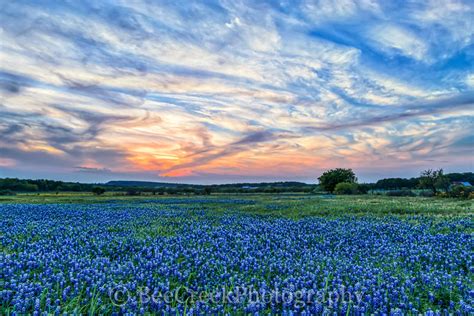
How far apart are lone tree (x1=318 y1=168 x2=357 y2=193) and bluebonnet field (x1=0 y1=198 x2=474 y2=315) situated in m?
101

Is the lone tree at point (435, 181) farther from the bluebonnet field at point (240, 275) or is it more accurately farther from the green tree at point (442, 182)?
the bluebonnet field at point (240, 275)

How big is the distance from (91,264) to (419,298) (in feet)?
21.5

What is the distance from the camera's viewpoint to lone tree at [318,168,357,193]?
108188 mm

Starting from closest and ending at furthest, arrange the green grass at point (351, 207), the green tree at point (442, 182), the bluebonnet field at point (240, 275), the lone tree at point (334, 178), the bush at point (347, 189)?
1. the bluebonnet field at point (240, 275)
2. the green grass at point (351, 207)
3. the green tree at point (442, 182)
4. the bush at point (347, 189)
5. the lone tree at point (334, 178)

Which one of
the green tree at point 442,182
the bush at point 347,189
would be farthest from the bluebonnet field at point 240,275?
the bush at point 347,189

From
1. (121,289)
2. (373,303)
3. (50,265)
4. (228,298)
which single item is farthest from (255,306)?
(50,265)

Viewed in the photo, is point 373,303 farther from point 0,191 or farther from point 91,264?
point 0,191

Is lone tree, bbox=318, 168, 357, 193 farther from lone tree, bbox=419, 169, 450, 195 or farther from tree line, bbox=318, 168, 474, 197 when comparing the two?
lone tree, bbox=419, 169, 450, 195

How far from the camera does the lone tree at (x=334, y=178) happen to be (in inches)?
4259

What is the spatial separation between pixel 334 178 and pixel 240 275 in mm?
108171

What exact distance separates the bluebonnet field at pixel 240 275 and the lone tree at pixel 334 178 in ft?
331

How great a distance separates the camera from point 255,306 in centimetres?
465

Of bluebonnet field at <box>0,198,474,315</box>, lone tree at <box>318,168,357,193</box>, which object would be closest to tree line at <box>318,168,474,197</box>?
lone tree at <box>318,168,357,193</box>

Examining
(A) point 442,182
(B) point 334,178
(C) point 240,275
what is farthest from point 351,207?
(B) point 334,178
